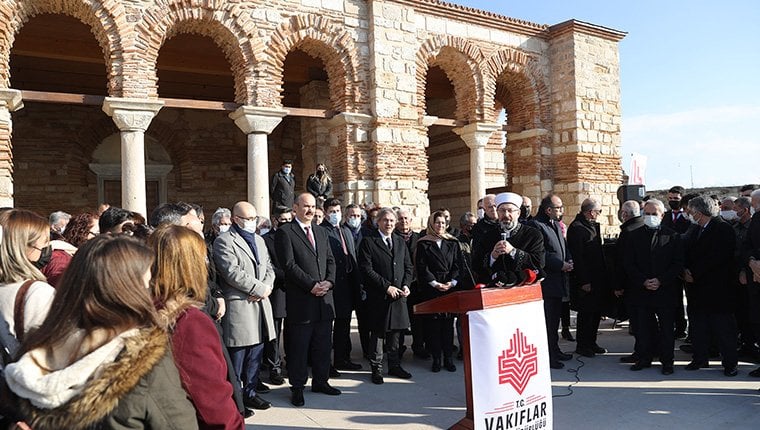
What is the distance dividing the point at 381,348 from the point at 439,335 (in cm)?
68

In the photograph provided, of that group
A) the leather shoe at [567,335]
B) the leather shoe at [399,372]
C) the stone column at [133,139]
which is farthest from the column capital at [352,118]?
the leather shoe at [399,372]

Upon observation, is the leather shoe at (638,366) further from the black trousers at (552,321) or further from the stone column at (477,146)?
the stone column at (477,146)

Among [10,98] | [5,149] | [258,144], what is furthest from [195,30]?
[5,149]

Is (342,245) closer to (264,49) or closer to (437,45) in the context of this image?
(264,49)

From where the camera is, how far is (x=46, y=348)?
1698mm

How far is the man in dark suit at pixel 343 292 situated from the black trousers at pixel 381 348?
41 centimetres

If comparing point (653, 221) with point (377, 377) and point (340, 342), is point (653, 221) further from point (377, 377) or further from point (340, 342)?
point (340, 342)

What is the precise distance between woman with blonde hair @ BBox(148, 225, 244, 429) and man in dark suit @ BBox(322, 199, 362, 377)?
3.46 m

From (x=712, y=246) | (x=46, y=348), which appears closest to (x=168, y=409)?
(x=46, y=348)

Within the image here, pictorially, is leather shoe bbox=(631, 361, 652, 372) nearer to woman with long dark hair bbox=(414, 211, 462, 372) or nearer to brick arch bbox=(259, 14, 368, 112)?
woman with long dark hair bbox=(414, 211, 462, 372)

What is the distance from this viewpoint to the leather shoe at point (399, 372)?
566 centimetres

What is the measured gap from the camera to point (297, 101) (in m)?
16.9

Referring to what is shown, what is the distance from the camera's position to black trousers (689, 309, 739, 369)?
18.0ft

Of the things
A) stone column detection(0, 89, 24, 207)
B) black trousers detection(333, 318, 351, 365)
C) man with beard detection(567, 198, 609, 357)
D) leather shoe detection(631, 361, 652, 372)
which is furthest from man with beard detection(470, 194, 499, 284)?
stone column detection(0, 89, 24, 207)
